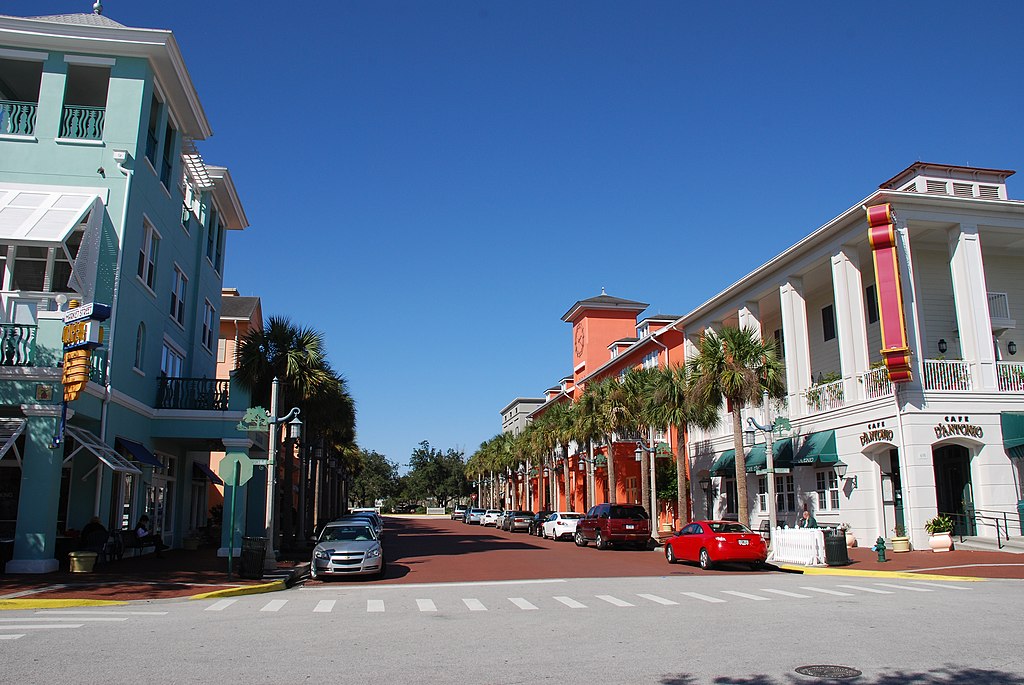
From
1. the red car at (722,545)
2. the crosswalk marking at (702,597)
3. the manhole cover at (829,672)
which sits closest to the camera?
the manhole cover at (829,672)

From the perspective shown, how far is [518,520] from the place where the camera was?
53.2 meters

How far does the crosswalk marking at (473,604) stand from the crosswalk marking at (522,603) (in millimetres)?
654

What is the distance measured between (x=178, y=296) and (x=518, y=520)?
29939 mm

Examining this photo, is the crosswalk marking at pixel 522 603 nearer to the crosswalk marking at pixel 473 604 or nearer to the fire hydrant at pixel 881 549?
the crosswalk marking at pixel 473 604

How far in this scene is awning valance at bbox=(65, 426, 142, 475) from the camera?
19.9 metres

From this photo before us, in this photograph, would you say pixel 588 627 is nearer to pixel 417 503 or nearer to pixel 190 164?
pixel 190 164

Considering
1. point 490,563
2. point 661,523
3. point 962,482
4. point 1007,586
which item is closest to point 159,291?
point 490,563

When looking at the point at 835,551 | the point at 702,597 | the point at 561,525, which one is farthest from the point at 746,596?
the point at 561,525

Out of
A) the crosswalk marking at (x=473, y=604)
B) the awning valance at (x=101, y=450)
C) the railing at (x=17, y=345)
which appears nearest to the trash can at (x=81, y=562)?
the awning valance at (x=101, y=450)

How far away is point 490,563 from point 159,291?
14292 millimetres

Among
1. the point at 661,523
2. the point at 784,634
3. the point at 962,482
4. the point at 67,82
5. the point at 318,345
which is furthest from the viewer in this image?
the point at 661,523

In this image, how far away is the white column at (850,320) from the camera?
28656mm

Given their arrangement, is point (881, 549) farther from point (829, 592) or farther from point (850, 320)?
point (850, 320)

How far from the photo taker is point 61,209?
829 inches
